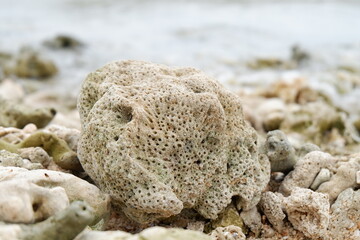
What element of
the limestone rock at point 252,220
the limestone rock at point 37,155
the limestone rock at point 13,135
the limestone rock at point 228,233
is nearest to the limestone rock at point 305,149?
the limestone rock at point 252,220

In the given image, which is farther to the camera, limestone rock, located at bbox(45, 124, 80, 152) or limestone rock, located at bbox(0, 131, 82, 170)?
limestone rock, located at bbox(45, 124, 80, 152)

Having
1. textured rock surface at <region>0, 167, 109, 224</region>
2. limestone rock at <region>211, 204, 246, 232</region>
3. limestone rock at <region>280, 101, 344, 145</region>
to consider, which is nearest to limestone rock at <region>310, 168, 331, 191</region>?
limestone rock at <region>211, 204, 246, 232</region>

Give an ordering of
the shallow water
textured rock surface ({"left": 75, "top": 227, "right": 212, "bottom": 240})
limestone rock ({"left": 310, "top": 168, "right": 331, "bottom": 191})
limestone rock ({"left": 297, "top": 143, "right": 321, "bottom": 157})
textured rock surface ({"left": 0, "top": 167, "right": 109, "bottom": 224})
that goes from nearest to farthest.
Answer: textured rock surface ({"left": 75, "top": 227, "right": 212, "bottom": 240}) < textured rock surface ({"left": 0, "top": 167, "right": 109, "bottom": 224}) < limestone rock ({"left": 310, "top": 168, "right": 331, "bottom": 191}) < limestone rock ({"left": 297, "top": 143, "right": 321, "bottom": 157}) < the shallow water

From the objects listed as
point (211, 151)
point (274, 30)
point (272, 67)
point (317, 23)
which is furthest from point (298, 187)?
point (317, 23)

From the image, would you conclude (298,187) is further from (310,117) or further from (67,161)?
(310,117)

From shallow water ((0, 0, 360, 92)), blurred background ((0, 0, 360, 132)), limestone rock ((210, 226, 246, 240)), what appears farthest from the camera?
shallow water ((0, 0, 360, 92))

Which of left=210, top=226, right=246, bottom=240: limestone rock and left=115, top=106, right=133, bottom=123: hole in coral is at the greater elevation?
left=115, top=106, right=133, bottom=123: hole in coral

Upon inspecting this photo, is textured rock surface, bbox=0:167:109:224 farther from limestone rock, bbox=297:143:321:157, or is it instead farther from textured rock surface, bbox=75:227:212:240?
limestone rock, bbox=297:143:321:157

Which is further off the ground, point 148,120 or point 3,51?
point 148,120
